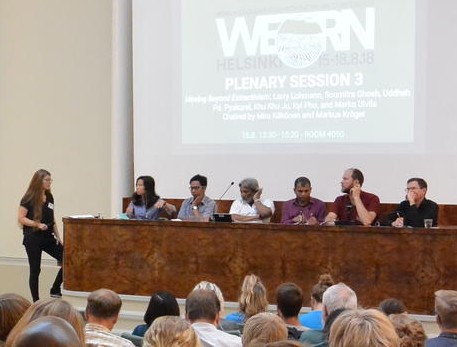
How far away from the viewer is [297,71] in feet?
24.5

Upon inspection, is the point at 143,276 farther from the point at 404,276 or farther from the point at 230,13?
the point at 230,13

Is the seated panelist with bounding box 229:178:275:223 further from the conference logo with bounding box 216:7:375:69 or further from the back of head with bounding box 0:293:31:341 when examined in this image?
the back of head with bounding box 0:293:31:341

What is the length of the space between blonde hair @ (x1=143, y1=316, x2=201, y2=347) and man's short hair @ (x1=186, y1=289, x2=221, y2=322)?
808 mm

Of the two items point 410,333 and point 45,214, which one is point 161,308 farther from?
point 45,214

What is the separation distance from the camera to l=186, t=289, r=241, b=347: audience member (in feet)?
9.92

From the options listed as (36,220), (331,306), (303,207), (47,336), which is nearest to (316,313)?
(331,306)

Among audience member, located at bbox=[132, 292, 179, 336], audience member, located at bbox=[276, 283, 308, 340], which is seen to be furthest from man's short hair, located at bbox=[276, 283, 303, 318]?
audience member, located at bbox=[132, 292, 179, 336]

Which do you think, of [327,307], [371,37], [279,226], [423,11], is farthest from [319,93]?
[327,307]

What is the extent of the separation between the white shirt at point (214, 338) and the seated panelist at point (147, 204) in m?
3.64

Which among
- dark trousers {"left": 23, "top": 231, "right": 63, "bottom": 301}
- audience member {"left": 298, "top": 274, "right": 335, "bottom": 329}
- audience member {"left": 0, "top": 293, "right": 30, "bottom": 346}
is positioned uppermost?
audience member {"left": 0, "top": 293, "right": 30, "bottom": 346}

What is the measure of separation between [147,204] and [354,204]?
77.8 inches

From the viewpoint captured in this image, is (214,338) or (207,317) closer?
(214,338)

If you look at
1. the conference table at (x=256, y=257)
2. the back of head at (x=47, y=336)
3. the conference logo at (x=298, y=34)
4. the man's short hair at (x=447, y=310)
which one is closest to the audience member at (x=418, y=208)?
the conference table at (x=256, y=257)

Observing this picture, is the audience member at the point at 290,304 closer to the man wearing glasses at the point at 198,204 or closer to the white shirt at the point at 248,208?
the white shirt at the point at 248,208
